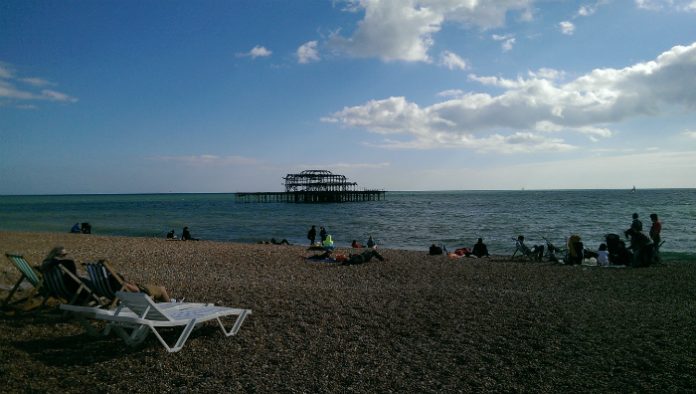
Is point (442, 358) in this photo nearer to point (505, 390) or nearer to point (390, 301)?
point (505, 390)

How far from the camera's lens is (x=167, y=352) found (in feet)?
14.9

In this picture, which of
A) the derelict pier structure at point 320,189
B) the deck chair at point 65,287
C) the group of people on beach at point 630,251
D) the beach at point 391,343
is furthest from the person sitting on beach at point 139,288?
the derelict pier structure at point 320,189

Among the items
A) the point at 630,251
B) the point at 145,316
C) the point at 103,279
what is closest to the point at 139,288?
the point at 103,279

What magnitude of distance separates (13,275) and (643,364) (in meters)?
10.6

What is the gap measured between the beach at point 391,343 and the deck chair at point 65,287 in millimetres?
362

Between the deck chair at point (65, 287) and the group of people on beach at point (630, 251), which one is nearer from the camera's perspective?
the deck chair at point (65, 287)

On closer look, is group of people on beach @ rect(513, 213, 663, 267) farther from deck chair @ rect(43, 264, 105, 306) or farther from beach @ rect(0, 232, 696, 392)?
deck chair @ rect(43, 264, 105, 306)

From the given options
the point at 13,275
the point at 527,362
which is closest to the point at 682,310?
the point at 527,362

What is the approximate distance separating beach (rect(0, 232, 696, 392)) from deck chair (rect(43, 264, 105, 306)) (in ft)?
1.19

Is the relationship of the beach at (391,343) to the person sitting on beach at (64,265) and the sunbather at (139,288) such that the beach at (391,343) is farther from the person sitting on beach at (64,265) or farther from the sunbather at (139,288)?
the sunbather at (139,288)

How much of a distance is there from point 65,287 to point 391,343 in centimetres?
379

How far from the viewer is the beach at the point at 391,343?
12.8 ft

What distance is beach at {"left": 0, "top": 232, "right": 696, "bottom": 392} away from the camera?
3.89 metres

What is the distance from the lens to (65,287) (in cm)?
524
